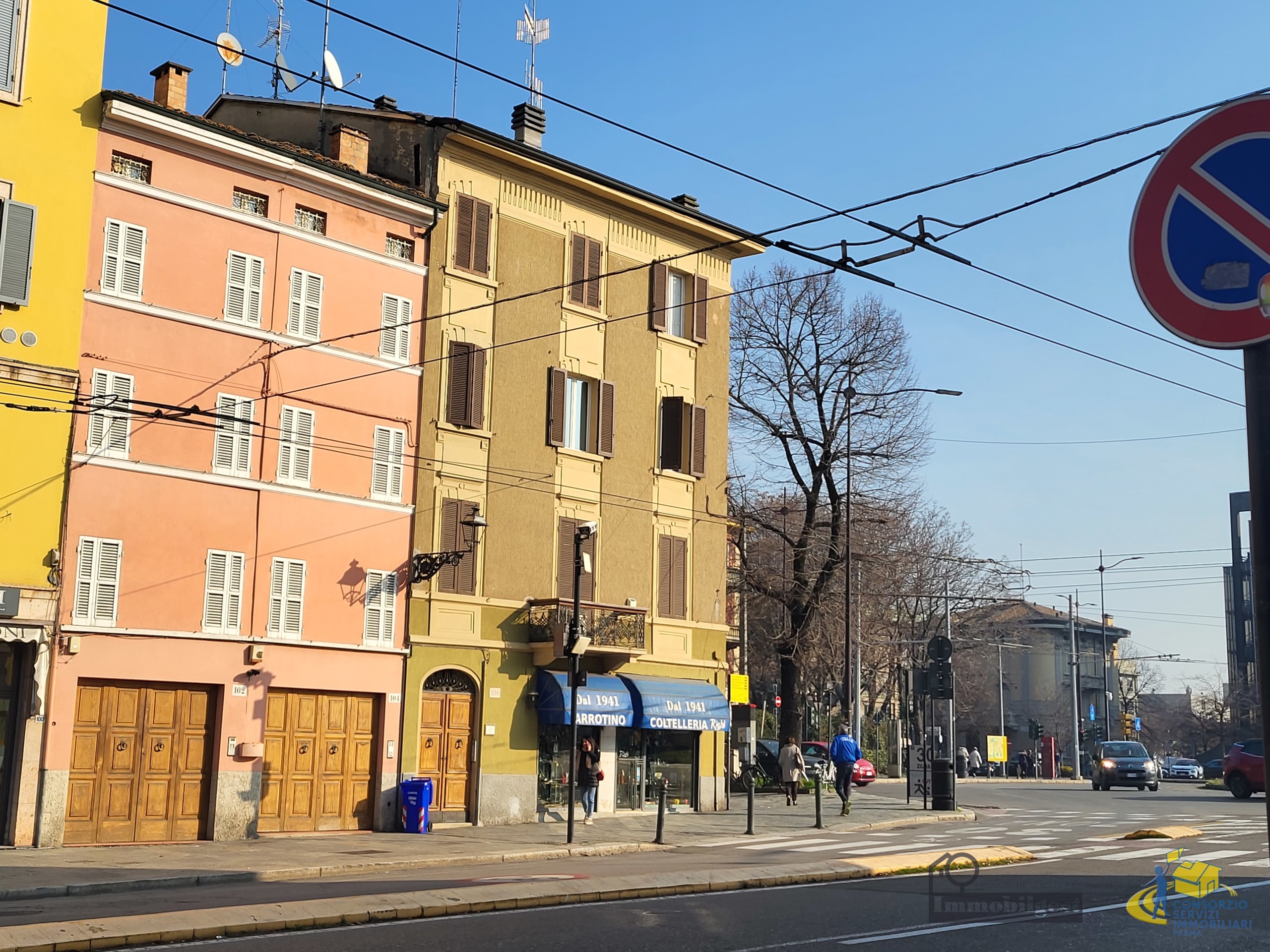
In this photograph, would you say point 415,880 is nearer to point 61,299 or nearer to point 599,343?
point 61,299

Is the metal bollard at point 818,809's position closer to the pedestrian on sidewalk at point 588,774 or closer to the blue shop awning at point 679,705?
the blue shop awning at point 679,705

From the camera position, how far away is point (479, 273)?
28.2m

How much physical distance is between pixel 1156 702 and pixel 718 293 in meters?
121

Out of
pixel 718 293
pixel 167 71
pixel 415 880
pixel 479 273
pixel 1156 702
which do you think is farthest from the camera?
pixel 1156 702

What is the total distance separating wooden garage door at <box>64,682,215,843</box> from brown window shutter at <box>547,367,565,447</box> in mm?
9484

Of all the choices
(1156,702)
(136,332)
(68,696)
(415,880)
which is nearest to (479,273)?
(136,332)

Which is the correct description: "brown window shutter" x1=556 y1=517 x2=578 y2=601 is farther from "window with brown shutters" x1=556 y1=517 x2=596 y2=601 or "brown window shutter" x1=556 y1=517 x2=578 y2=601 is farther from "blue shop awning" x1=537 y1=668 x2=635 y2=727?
"blue shop awning" x1=537 y1=668 x2=635 y2=727

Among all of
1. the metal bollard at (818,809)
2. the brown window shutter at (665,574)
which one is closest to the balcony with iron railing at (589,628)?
the brown window shutter at (665,574)

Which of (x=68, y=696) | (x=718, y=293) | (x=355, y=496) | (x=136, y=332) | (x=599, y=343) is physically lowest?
(x=68, y=696)

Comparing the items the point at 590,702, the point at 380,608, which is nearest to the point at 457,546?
the point at 380,608

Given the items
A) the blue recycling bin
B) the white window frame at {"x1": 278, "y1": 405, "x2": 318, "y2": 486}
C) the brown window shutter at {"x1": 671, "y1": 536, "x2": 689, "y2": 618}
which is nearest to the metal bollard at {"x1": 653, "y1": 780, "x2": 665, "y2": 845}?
the blue recycling bin

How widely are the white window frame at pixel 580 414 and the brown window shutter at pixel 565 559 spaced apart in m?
1.81

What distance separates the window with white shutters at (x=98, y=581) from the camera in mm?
21703

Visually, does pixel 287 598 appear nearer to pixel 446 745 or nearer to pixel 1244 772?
pixel 446 745
